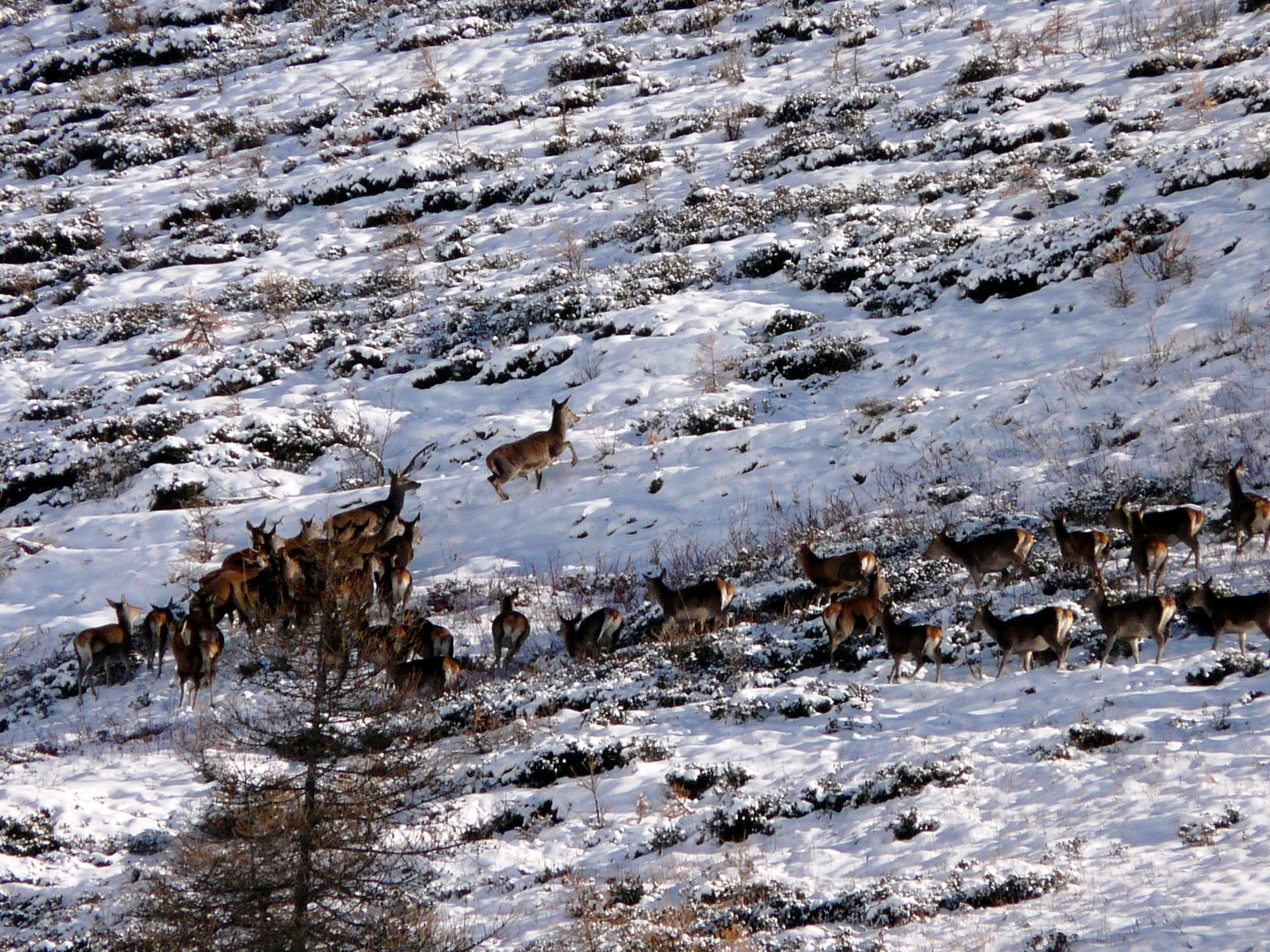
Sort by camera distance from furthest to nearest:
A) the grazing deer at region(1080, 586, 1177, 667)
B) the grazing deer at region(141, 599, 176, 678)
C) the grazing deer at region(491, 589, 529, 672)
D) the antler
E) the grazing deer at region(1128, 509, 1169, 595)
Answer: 1. the antler
2. the grazing deer at region(141, 599, 176, 678)
3. the grazing deer at region(491, 589, 529, 672)
4. the grazing deer at region(1128, 509, 1169, 595)
5. the grazing deer at region(1080, 586, 1177, 667)

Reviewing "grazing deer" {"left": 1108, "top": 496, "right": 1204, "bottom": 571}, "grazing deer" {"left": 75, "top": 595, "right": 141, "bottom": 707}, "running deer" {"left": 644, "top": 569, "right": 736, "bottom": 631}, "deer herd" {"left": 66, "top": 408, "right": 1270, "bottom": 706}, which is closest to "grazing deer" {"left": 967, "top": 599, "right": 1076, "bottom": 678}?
Answer: "deer herd" {"left": 66, "top": 408, "right": 1270, "bottom": 706}

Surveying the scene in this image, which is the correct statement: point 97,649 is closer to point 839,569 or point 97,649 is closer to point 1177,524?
point 839,569

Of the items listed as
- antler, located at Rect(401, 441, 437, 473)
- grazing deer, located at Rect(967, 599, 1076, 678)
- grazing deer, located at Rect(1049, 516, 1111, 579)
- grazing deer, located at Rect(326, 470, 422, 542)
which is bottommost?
grazing deer, located at Rect(967, 599, 1076, 678)

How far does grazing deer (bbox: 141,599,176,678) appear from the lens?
1253 cm

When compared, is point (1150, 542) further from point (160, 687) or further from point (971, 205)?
point (971, 205)

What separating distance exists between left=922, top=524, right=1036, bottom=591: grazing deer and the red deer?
1.61 m

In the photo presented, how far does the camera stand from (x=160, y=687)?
12.4 metres

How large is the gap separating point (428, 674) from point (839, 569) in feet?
14.4

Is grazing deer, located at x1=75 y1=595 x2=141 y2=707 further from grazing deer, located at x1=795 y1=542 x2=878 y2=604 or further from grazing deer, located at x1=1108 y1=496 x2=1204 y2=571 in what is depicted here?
grazing deer, located at x1=1108 y1=496 x2=1204 y2=571

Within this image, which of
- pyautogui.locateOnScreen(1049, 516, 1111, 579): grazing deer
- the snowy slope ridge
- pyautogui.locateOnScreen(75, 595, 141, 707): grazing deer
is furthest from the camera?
pyautogui.locateOnScreen(75, 595, 141, 707): grazing deer

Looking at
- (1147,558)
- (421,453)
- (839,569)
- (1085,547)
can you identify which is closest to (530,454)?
(421,453)

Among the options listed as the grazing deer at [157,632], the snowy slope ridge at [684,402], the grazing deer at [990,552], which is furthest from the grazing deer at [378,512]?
the grazing deer at [990,552]

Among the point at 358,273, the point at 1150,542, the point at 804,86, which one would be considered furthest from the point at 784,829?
the point at 804,86

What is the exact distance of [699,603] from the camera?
11500 mm
